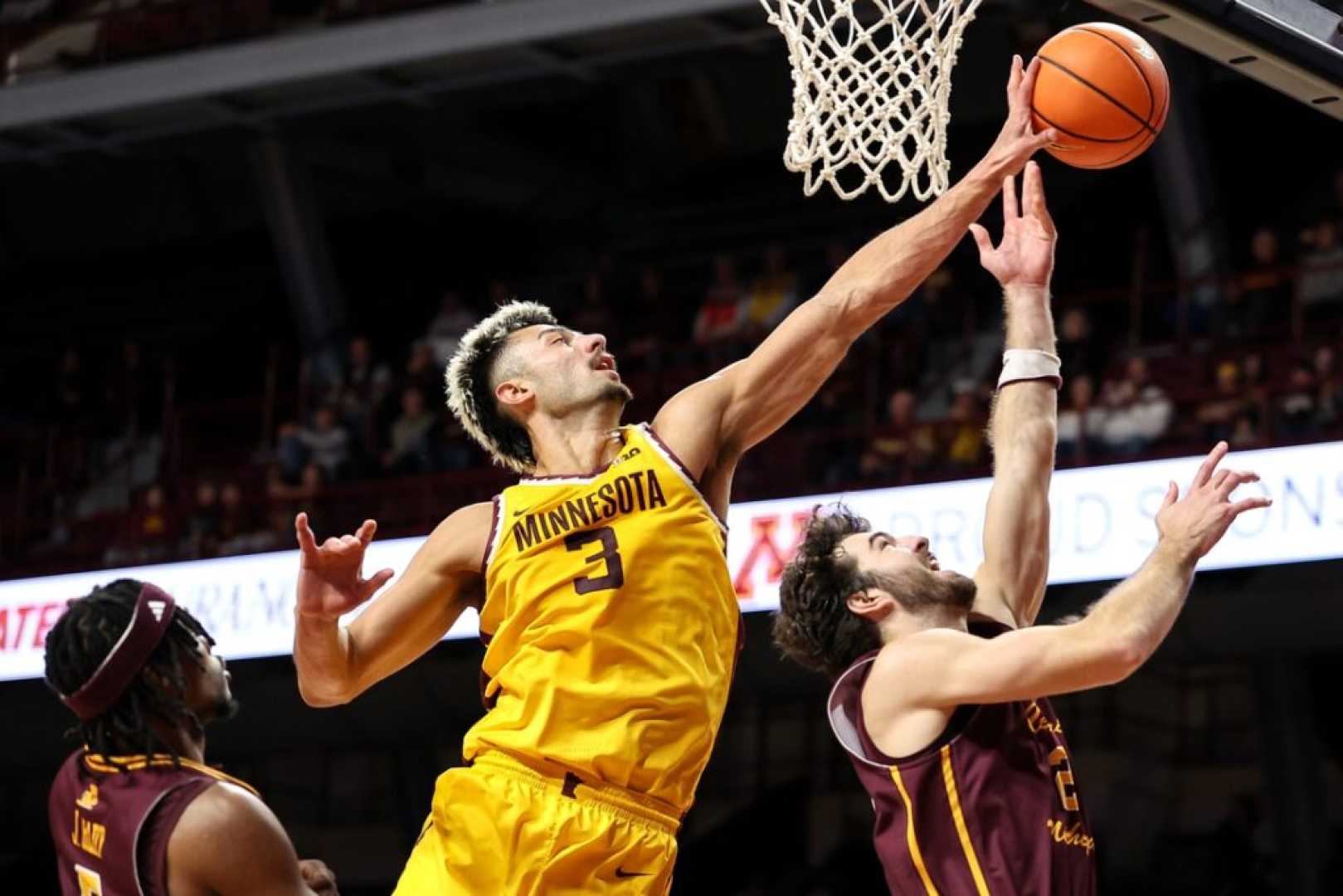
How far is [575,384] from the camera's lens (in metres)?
4.03

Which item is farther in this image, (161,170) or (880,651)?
(161,170)

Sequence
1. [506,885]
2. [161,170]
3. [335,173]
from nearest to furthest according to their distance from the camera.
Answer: [506,885], [335,173], [161,170]

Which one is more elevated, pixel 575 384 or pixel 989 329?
pixel 989 329

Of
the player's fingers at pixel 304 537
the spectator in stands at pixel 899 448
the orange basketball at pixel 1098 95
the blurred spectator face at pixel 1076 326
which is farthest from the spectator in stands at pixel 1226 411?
the player's fingers at pixel 304 537

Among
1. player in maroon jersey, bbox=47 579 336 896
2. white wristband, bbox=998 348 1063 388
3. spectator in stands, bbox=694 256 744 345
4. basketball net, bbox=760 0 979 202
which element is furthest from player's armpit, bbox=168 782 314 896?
spectator in stands, bbox=694 256 744 345

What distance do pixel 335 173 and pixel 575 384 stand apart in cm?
1345

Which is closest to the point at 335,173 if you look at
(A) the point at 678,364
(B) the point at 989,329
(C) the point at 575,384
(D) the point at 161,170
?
(D) the point at 161,170

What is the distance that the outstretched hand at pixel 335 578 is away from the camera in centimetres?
371

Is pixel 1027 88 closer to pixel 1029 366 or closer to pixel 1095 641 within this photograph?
pixel 1029 366

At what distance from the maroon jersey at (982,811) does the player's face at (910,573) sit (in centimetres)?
24

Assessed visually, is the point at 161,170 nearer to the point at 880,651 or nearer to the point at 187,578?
the point at 187,578

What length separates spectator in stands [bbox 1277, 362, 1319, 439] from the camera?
9.14m

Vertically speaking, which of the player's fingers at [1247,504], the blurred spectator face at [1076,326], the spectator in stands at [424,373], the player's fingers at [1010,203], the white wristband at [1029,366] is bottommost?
the player's fingers at [1247,504]

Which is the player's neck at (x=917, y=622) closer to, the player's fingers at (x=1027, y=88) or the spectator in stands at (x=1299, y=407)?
the player's fingers at (x=1027, y=88)
